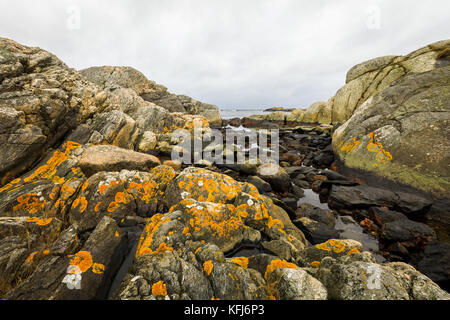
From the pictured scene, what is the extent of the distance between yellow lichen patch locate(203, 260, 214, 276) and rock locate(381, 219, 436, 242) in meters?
5.75

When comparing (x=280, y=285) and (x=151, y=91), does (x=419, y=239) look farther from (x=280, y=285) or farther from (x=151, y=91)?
(x=151, y=91)

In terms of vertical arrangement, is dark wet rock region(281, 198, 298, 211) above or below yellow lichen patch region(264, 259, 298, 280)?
below

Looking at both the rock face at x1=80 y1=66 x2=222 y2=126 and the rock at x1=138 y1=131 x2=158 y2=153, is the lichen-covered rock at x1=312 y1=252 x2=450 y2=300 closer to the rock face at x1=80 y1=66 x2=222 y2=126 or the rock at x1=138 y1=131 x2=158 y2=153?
the rock at x1=138 y1=131 x2=158 y2=153

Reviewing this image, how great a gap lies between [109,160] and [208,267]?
19.7ft

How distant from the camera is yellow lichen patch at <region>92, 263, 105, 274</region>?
10.5ft

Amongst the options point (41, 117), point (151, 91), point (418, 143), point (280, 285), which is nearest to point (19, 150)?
point (41, 117)

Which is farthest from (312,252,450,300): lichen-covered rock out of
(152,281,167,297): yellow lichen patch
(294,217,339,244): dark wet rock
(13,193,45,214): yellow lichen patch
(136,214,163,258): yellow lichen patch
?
(13,193,45,214): yellow lichen patch

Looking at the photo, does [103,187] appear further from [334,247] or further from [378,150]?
[378,150]

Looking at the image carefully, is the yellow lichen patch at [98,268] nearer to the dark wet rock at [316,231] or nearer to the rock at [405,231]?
the dark wet rock at [316,231]

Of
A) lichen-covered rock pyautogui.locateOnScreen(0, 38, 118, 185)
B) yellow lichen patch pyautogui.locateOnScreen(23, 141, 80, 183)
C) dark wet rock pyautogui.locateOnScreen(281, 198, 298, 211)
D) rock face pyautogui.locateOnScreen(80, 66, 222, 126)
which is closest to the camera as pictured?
lichen-covered rock pyautogui.locateOnScreen(0, 38, 118, 185)

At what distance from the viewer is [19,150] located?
6.04 m

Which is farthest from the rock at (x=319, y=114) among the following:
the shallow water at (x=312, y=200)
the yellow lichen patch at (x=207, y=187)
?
the yellow lichen patch at (x=207, y=187)

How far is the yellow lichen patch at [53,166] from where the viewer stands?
6.28 m

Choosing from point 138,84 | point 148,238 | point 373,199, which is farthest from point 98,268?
point 138,84
